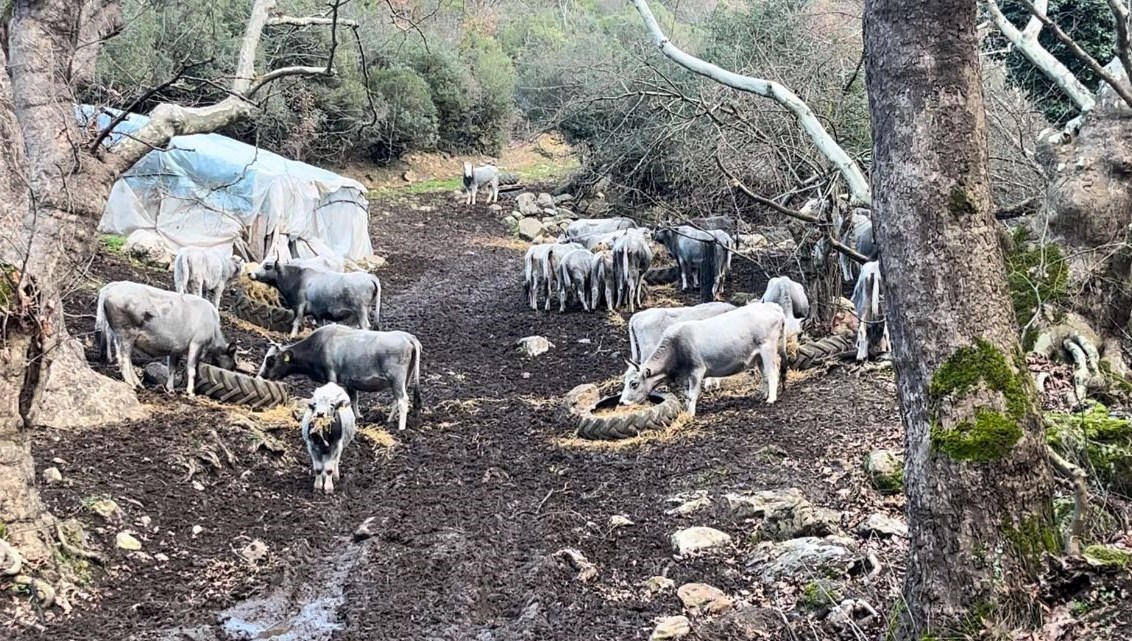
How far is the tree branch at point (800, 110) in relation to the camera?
6.60 metres

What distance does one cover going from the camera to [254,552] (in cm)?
743

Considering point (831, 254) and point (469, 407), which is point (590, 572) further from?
point (831, 254)

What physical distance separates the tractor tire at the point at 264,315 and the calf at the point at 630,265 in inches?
227

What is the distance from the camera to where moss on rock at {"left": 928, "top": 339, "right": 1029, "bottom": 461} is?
4.19m

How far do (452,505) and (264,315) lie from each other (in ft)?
26.6

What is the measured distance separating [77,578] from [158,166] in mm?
14745

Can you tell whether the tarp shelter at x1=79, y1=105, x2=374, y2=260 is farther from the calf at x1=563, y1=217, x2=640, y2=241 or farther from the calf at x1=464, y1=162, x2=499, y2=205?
the calf at x1=464, y1=162, x2=499, y2=205

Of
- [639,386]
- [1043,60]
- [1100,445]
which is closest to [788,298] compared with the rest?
[639,386]

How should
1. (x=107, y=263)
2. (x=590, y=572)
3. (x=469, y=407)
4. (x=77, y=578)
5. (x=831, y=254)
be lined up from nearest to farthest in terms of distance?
(x=77, y=578), (x=590, y=572), (x=469, y=407), (x=831, y=254), (x=107, y=263)

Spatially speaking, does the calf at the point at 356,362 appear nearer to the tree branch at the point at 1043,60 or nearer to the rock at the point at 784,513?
the rock at the point at 784,513

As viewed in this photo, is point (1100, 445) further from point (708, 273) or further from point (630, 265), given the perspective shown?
point (708, 273)

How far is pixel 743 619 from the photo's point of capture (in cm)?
595

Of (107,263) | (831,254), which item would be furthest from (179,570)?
(107,263)

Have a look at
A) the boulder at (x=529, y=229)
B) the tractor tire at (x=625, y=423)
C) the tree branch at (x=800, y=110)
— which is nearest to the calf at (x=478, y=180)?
the boulder at (x=529, y=229)
